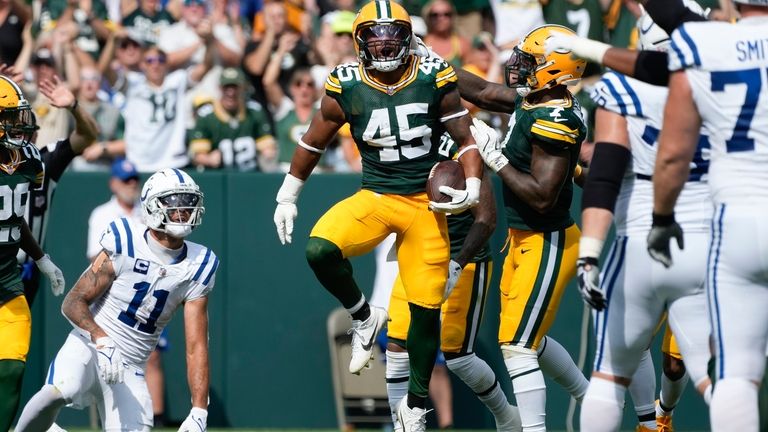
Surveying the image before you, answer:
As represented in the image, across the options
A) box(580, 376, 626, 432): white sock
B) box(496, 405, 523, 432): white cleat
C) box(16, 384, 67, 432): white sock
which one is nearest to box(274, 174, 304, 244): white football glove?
box(16, 384, 67, 432): white sock

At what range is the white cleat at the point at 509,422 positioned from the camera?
7738 millimetres

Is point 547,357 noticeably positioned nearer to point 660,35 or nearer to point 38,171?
point 660,35

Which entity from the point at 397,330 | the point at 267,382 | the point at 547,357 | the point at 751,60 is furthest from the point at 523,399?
the point at 267,382

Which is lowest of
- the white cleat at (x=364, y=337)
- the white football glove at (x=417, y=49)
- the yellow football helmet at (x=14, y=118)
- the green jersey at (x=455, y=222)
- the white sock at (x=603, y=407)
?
the white cleat at (x=364, y=337)

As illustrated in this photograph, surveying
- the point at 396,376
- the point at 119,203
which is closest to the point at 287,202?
the point at 396,376

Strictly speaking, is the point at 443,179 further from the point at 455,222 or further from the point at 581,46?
the point at 581,46

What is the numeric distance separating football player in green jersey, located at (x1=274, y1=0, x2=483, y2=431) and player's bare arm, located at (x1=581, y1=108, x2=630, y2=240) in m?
1.51

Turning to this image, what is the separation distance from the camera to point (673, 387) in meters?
7.26

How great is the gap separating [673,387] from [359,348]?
69.2 inches

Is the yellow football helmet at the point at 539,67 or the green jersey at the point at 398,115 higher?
the yellow football helmet at the point at 539,67

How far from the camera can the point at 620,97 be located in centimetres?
533

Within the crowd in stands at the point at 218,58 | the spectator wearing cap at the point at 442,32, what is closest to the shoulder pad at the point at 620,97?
the crowd in stands at the point at 218,58

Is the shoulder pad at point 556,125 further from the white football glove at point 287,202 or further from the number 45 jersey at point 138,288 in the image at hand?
the number 45 jersey at point 138,288

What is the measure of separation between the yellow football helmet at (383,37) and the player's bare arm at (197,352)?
5.09 feet
